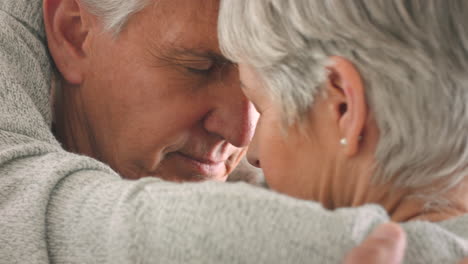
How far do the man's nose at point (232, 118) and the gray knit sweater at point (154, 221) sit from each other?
0.43 meters

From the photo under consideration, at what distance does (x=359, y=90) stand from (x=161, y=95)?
2.08 ft

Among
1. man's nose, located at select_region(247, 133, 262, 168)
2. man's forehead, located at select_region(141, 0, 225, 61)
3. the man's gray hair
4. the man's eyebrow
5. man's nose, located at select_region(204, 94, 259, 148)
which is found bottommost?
man's nose, located at select_region(204, 94, 259, 148)

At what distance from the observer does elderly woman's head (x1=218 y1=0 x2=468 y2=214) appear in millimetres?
816

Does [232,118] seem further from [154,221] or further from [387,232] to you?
[387,232]

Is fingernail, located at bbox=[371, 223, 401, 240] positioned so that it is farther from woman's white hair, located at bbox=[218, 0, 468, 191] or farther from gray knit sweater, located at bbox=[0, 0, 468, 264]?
woman's white hair, located at bbox=[218, 0, 468, 191]

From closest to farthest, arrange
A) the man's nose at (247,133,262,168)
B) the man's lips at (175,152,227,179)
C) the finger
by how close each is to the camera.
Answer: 1. the finger
2. the man's nose at (247,133,262,168)
3. the man's lips at (175,152,227,179)

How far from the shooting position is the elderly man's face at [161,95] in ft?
4.37

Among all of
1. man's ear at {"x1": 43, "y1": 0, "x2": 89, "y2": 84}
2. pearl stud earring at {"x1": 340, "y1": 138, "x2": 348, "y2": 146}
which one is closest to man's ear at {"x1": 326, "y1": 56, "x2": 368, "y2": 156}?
pearl stud earring at {"x1": 340, "y1": 138, "x2": 348, "y2": 146}

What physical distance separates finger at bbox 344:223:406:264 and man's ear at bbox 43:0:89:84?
0.91m

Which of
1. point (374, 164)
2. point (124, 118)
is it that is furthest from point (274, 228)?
point (124, 118)

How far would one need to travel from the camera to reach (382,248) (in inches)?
27.4

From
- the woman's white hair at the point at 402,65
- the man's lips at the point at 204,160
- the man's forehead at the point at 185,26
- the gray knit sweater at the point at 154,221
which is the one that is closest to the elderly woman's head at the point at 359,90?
the woman's white hair at the point at 402,65

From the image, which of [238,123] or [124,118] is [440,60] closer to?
[238,123]

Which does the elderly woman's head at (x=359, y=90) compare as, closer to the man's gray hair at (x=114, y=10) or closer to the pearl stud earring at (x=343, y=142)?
the pearl stud earring at (x=343, y=142)
